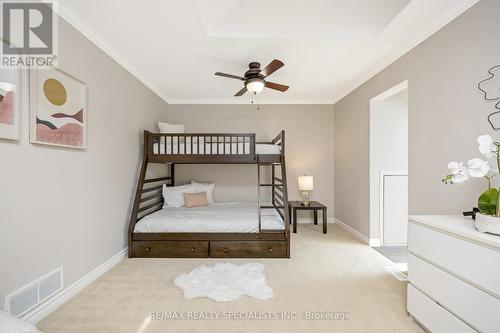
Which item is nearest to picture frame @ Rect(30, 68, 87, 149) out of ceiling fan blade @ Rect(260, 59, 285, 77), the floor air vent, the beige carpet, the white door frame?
the floor air vent

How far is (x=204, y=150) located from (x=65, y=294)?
2.04 m

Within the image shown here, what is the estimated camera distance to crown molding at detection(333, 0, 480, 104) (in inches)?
70.7

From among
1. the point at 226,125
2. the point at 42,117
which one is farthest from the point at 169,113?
the point at 42,117

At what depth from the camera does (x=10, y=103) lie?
1484 mm

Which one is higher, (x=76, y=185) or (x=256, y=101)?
(x=256, y=101)

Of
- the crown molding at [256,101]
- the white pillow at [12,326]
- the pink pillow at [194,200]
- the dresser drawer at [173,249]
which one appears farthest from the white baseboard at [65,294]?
the crown molding at [256,101]

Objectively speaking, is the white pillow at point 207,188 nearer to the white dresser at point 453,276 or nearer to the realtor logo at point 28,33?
the realtor logo at point 28,33

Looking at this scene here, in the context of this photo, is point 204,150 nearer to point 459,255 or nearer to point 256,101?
point 256,101

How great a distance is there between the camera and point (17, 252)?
5.08ft

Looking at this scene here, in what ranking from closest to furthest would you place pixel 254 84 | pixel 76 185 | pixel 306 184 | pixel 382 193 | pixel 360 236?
1. pixel 76 185
2. pixel 254 84
3. pixel 382 193
4. pixel 360 236
5. pixel 306 184

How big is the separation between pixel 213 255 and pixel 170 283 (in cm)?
70

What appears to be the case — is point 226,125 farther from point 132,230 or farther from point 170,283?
point 170,283

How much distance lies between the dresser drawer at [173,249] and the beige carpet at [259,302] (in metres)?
0.10

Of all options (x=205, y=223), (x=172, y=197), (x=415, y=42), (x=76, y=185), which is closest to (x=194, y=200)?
(x=172, y=197)
